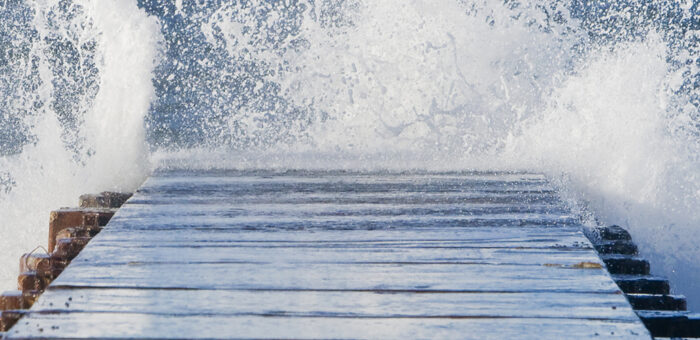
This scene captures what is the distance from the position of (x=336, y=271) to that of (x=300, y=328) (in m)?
0.42

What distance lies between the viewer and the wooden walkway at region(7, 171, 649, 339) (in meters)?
1.98

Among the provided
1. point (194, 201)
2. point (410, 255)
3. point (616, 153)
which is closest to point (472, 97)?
point (616, 153)

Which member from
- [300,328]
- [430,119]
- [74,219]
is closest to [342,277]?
[300,328]

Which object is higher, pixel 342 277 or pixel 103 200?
pixel 342 277

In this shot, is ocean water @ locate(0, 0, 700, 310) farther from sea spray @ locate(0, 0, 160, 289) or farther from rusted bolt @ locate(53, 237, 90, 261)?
rusted bolt @ locate(53, 237, 90, 261)

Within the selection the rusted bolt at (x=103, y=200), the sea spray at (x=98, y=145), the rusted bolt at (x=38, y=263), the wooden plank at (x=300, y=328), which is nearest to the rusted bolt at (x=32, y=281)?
the rusted bolt at (x=38, y=263)

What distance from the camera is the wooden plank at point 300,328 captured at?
192 cm

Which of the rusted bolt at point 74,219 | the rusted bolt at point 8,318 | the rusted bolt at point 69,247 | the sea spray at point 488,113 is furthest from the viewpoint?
the sea spray at point 488,113

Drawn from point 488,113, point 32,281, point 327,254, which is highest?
point 488,113

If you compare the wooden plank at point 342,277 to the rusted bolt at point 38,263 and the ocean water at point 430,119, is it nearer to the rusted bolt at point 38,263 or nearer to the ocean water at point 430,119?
the rusted bolt at point 38,263

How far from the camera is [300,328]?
6.46 ft

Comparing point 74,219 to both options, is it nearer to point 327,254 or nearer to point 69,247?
point 69,247

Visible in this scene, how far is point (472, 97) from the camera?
4.98 metres

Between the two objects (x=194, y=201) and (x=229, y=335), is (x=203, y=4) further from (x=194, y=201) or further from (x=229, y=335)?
(x=229, y=335)
